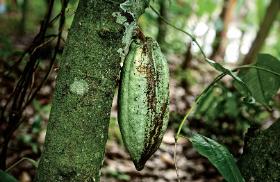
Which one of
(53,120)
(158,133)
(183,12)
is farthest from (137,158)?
(183,12)

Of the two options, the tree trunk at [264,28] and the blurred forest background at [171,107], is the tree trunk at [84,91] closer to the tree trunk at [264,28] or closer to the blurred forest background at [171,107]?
the blurred forest background at [171,107]

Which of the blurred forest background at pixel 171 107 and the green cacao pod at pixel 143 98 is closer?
the green cacao pod at pixel 143 98

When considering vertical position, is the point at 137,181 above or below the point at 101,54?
below

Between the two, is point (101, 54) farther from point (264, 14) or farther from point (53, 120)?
point (264, 14)

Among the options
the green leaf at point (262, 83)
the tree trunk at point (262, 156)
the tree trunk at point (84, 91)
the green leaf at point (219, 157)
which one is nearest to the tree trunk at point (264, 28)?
the green leaf at point (262, 83)

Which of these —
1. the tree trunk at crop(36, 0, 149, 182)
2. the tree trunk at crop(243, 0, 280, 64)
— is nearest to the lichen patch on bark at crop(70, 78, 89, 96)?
the tree trunk at crop(36, 0, 149, 182)

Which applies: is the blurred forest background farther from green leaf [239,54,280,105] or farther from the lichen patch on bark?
the lichen patch on bark
